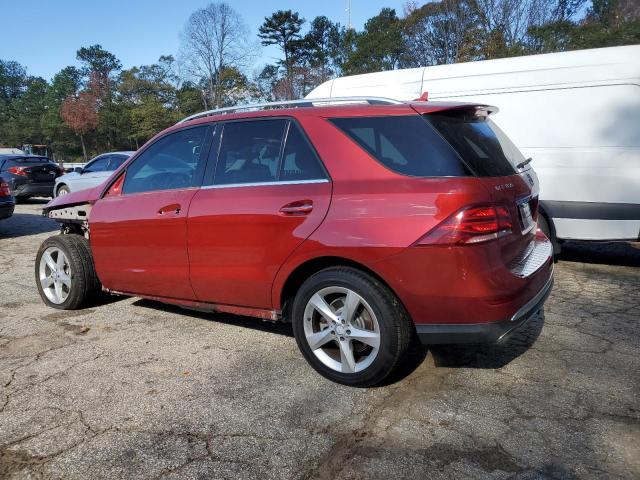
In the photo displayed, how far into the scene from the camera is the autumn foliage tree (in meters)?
58.9

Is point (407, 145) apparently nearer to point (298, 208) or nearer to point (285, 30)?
point (298, 208)

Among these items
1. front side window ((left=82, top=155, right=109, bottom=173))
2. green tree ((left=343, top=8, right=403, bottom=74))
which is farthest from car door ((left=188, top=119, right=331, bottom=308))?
green tree ((left=343, top=8, right=403, bottom=74))

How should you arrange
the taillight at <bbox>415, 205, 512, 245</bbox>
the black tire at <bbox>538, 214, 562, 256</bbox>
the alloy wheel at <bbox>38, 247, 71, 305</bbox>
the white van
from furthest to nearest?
the black tire at <bbox>538, 214, 562, 256</bbox>
the white van
the alloy wheel at <bbox>38, 247, 71, 305</bbox>
the taillight at <bbox>415, 205, 512, 245</bbox>

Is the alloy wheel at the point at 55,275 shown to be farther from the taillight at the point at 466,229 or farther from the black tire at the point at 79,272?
the taillight at the point at 466,229

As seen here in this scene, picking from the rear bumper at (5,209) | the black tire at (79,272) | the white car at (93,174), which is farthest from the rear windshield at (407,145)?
the white car at (93,174)

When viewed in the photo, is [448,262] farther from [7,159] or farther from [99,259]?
[7,159]

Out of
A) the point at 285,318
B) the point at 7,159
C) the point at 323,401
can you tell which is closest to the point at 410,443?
the point at 323,401

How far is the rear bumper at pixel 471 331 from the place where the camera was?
278 cm

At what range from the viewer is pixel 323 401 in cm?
303

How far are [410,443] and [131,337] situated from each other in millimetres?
2548

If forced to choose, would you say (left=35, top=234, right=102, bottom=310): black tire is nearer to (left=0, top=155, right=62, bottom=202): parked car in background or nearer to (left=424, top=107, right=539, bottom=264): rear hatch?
(left=424, top=107, right=539, bottom=264): rear hatch

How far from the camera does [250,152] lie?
3.66 m

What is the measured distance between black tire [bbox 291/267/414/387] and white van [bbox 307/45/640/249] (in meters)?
3.91

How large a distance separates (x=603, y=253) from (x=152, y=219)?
6.14m
